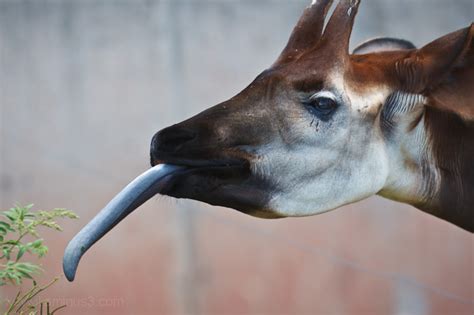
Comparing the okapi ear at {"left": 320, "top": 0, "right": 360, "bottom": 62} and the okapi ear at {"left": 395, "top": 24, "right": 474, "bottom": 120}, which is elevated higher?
the okapi ear at {"left": 320, "top": 0, "right": 360, "bottom": 62}

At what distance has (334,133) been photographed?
8.11 feet

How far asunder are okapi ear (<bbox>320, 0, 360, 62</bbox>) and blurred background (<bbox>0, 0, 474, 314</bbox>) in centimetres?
318

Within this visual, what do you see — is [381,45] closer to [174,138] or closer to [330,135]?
[330,135]

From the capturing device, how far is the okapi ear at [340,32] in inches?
98.2

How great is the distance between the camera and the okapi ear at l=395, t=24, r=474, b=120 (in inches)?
98.7

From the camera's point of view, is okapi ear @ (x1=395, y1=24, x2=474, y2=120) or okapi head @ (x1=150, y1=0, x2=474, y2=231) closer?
okapi head @ (x1=150, y1=0, x2=474, y2=231)

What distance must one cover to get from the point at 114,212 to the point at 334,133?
2.14 feet

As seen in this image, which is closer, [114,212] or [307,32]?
[114,212]

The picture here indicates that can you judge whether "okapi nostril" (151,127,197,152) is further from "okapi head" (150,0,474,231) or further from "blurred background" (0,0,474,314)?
"blurred background" (0,0,474,314)

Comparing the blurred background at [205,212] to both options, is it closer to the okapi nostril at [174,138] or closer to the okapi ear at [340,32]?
the okapi ear at [340,32]

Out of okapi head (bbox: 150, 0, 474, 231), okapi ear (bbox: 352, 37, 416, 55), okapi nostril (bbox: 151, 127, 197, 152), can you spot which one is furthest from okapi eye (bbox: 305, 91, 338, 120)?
okapi ear (bbox: 352, 37, 416, 55)

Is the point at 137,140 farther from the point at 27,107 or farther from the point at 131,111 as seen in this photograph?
the point at 27,107

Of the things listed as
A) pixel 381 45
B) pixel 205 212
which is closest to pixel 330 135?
pixel 381 45

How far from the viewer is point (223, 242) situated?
5.80m
